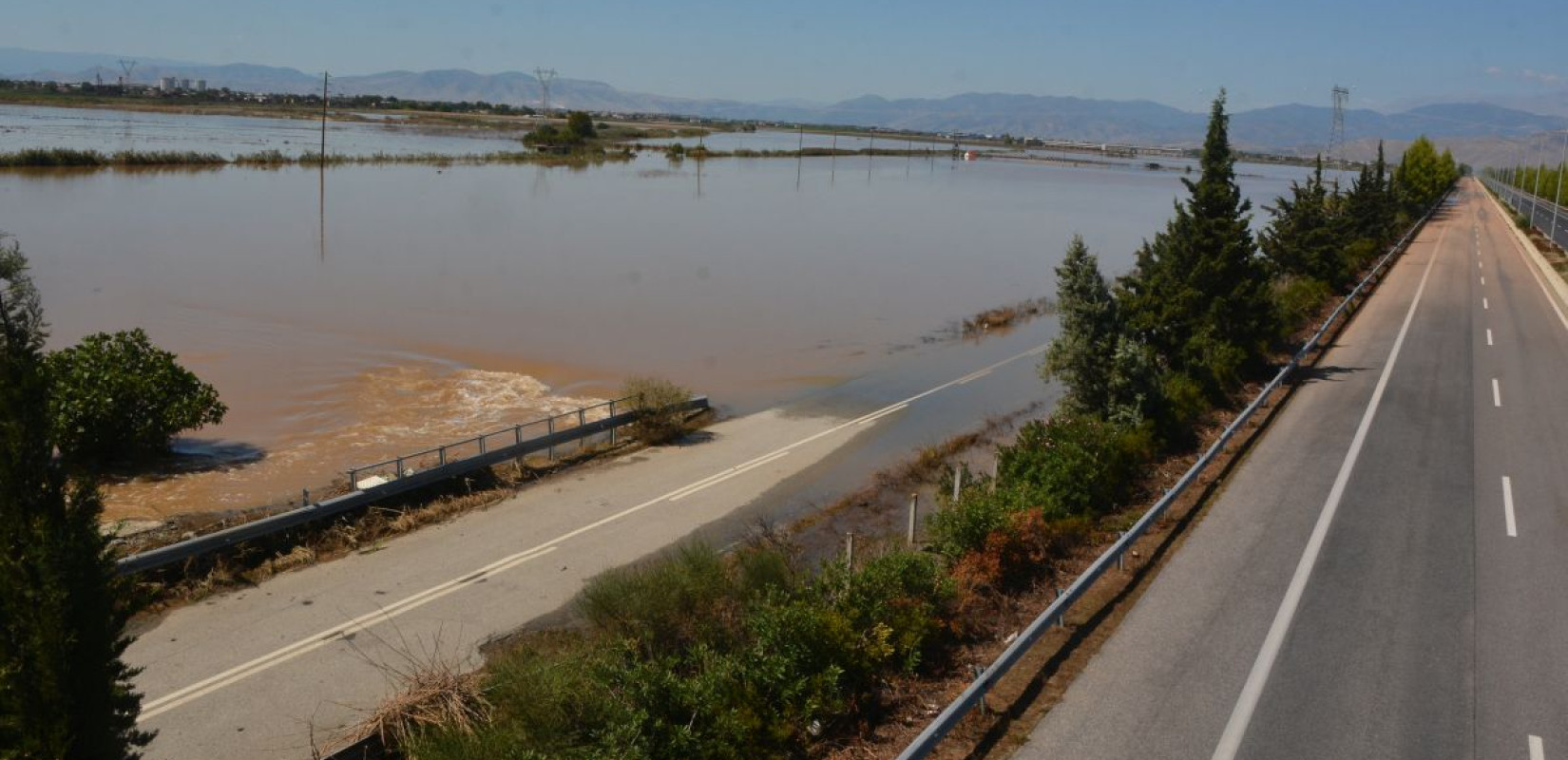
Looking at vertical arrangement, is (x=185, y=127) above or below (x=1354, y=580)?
above

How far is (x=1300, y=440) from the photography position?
19594 millimetres

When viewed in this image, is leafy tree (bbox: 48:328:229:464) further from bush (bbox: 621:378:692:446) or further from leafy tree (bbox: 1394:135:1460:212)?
leafy tree (bbox: 1394:135:1460:212)

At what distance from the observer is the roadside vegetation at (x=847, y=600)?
877cm

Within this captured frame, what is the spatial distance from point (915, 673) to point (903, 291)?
36286 mm

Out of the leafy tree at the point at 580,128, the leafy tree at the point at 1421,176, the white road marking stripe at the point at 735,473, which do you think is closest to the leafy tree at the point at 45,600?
the white road marking stripe at the point at 735,473

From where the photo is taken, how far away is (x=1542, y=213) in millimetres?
81625

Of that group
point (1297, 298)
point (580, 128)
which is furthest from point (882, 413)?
point (580, 128)

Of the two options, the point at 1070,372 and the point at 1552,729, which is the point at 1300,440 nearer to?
the point at 1070,372

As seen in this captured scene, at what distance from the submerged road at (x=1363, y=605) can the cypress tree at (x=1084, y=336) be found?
9.41 feet

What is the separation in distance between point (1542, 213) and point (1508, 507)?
3249 inches

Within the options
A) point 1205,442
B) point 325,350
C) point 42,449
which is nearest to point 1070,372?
point 1205,442

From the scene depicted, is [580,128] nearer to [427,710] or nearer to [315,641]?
[315,641]

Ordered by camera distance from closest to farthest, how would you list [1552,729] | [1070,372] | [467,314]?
[1552,729] < [1070,372] < [467,314]

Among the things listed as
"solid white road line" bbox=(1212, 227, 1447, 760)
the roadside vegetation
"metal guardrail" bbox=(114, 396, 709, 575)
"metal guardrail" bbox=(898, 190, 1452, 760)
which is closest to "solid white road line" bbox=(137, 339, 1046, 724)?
"metal guardrail" bbox=(114, 396, 709, 575)
